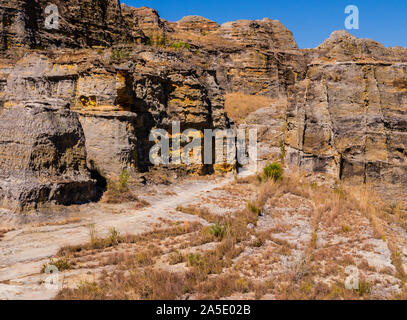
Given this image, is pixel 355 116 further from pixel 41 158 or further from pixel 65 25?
pixel 65 25

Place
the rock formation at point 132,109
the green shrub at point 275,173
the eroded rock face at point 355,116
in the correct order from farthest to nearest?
the green shrub at point 275,173, the rock formation at point 132,109, the eroded rock face at point 355,116

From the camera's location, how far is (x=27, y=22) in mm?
21859

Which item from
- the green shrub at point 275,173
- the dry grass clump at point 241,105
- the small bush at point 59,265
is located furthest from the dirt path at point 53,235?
the dry grass clump at point 241,105

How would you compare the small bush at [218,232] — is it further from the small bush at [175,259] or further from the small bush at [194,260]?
the small bush at [194,260]

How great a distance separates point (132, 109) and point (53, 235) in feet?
29.1

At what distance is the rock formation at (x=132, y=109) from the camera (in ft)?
30.9

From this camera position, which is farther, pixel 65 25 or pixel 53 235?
pixel 65 25

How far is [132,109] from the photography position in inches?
603

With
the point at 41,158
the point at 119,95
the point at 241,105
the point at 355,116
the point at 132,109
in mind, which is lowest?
the point at 41,158

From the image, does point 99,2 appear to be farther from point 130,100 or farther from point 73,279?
point 73,279

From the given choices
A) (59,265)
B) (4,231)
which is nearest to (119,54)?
(4,231)

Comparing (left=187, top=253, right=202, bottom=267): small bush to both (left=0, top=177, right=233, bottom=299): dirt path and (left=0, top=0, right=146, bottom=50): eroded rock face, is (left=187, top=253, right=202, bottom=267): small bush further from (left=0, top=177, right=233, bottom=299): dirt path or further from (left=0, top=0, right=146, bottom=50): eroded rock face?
(left=0, top=0, right=146, bottom=50): eroded rock face

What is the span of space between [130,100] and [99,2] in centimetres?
1870

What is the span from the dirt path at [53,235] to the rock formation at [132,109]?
122 centimetres
